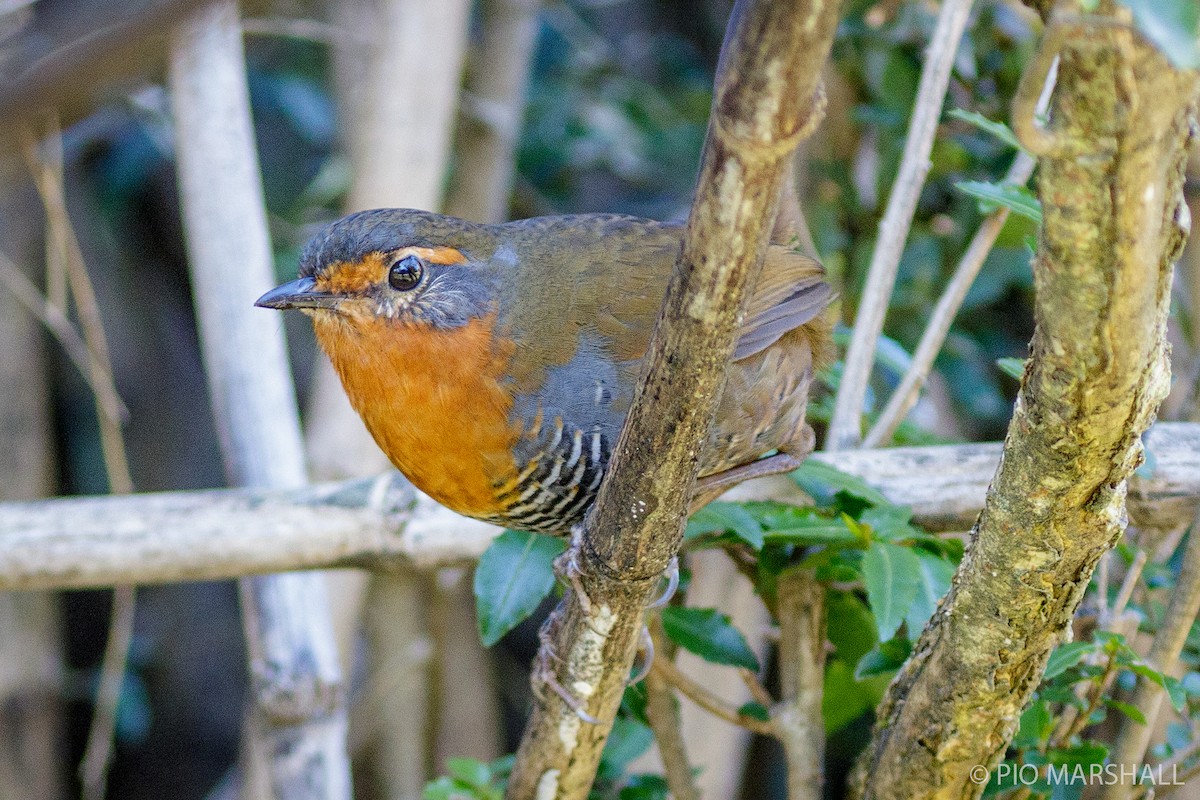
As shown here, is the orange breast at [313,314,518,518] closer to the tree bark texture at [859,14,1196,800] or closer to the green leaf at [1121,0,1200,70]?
the tree bark texture at [859,14,1196,800]

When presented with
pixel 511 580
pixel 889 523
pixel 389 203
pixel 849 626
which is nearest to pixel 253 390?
pixel 389 203

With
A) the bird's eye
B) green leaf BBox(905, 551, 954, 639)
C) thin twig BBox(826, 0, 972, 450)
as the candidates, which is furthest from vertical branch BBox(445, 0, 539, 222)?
green leaf BBox(905, 551, 954, 639)

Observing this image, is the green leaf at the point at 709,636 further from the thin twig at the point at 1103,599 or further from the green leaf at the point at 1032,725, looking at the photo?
the thin twig at the point at 1103,599

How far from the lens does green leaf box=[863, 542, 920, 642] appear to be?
1728 millimetres

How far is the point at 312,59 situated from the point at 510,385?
3.32 meters

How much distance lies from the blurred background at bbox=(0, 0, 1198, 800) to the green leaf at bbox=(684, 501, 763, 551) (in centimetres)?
79

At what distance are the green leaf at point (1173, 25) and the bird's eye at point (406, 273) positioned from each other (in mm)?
1503

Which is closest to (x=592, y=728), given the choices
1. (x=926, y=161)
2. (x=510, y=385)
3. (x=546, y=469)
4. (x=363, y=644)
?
(x=546, y=469)

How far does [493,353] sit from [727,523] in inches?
21.2

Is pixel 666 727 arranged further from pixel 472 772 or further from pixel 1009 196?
pixel 1009 196

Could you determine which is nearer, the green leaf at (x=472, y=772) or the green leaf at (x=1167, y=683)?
the green leaf at (x=1167, y=683)

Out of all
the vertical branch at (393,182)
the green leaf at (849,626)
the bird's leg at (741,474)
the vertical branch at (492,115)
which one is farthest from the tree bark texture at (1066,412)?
the vertical branch at (492,115)

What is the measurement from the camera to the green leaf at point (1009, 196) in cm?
180

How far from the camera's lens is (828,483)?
86.4 inches
